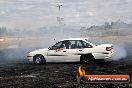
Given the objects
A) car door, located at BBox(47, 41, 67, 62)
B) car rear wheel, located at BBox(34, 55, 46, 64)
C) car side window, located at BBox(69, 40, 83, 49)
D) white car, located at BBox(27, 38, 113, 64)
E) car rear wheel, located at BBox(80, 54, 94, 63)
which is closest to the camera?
white car, located at BBox(27, 38, 113, 64)

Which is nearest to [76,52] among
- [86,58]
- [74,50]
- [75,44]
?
[74,50]

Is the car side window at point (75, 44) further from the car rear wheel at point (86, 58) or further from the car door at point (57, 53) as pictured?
the car rear wheel at point (86, 58)

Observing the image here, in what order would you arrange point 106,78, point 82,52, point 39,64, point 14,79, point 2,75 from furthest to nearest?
point 39,64
point 82,52
point 2,75
point 14,79
point 106,78

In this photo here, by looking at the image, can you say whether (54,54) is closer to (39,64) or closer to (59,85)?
(39,64)

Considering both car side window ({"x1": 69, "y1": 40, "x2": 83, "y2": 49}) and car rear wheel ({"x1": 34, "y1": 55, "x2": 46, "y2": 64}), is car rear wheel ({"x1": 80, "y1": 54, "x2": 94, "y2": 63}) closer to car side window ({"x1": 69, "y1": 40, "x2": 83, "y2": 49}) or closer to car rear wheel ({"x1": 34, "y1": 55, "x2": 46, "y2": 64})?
car side window ({"x1": 69, "y1": 40, "x2": 83, "y2": 49})

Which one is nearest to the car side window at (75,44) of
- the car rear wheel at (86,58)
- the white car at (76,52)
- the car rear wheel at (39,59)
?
the white car at (76,52)

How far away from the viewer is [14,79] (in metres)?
13.8

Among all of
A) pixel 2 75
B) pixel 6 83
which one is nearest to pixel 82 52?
pixel 2 75

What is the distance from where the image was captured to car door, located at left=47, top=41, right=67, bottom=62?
61.5 feet

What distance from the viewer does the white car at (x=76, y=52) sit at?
18013 mm

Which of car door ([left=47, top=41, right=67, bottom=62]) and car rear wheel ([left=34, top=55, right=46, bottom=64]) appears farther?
car rear wheel ([left=34, top=55, right=46, bottom=64])

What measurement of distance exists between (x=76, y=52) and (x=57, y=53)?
3.66 ft

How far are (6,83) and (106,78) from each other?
15.2ft

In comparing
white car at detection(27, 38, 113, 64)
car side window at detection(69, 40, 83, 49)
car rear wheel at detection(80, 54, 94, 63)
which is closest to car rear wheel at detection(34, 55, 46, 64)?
white car at detection(27, 38, 113, 64)
